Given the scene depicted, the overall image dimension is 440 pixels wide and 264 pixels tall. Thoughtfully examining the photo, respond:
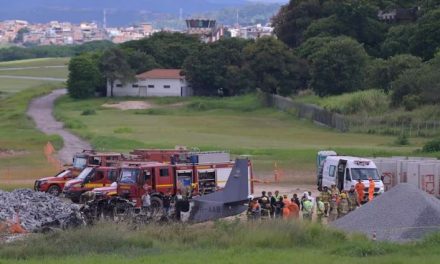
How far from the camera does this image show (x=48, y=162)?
56.5 m

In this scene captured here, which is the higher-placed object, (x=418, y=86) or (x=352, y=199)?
(x=418, y=86)

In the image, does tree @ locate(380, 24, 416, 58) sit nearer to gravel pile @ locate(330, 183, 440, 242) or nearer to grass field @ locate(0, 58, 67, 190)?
grass field @ locate(0, 58, 67, 190)

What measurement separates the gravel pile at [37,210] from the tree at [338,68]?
57.4 meters

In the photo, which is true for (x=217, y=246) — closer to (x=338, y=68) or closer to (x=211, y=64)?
(x=338, y=68)

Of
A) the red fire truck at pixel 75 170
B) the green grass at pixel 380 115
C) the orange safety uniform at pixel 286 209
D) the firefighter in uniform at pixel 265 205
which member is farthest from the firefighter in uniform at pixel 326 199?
the green grass at pixel 380 115

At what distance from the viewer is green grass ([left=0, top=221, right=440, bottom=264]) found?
22.0 metres

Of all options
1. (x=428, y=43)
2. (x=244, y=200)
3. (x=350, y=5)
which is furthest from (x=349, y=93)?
(x=244, y=200)

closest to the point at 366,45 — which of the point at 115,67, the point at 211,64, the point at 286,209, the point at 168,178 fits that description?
the point at 211,64

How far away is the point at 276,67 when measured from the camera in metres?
99.1

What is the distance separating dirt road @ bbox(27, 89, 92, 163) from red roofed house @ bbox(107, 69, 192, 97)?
8859mm

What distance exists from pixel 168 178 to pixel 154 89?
86059 millimetres

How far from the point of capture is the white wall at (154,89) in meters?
122

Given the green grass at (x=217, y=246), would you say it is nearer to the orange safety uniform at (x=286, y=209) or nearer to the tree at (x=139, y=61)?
the orange safety uniform at (x=286, y=209)

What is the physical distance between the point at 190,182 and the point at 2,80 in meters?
160
